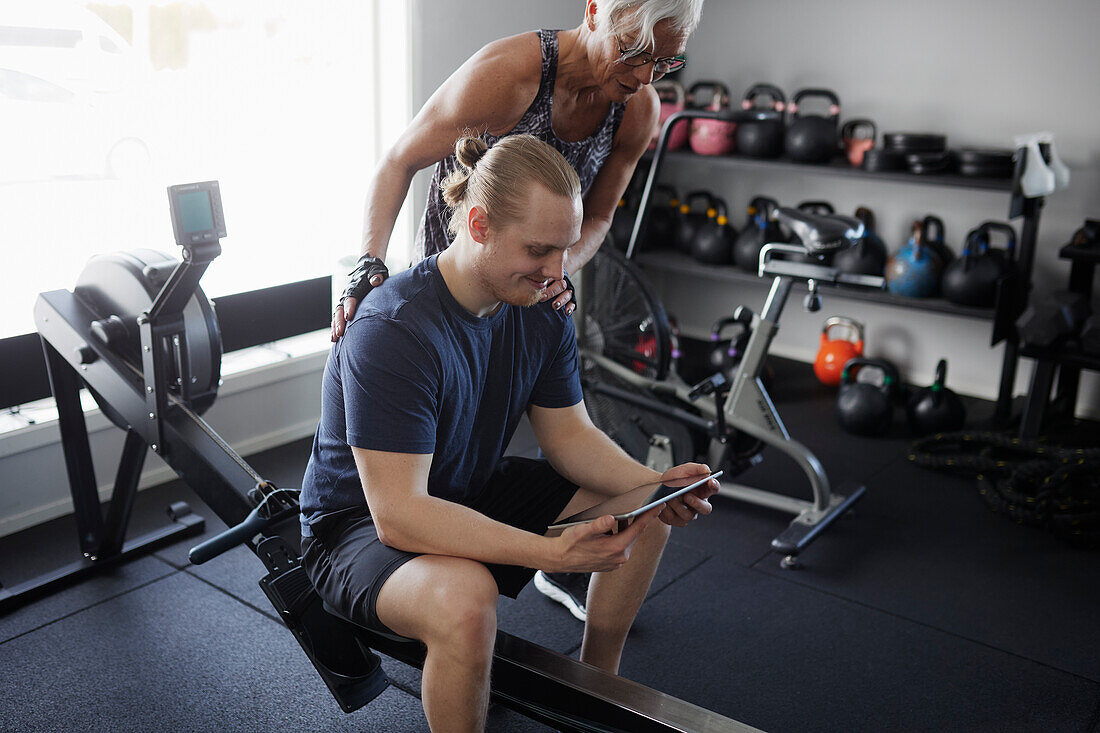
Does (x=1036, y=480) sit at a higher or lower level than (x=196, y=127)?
lower

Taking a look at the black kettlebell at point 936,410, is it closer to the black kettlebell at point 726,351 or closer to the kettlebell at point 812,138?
the black kettlebell at point 726,351

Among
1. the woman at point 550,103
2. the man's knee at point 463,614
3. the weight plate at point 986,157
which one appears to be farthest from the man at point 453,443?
the weight plate at point 986,157

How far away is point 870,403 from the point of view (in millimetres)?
3648

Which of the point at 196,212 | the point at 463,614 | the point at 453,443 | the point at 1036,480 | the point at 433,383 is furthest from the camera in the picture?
the point at 1036,480

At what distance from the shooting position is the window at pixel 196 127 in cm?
277

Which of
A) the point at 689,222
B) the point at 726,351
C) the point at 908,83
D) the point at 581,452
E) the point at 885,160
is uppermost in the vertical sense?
the point at 908,83

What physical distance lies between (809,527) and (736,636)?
0.58 meters

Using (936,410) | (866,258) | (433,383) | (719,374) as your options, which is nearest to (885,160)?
(866,258)

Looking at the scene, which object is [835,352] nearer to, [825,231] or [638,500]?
[825,231]

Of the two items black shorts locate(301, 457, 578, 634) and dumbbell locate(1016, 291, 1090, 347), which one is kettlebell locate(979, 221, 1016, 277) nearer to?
dumbbell locate(1016, 291, 1090, 347)

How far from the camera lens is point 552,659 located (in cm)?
172

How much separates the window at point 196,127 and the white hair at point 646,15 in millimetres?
1309

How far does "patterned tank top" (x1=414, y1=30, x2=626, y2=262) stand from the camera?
78.7 inches

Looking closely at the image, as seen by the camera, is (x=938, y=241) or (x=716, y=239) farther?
(x=716, y=239)
